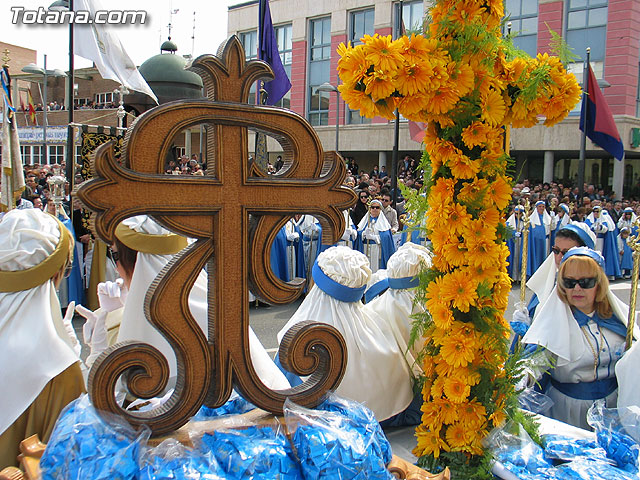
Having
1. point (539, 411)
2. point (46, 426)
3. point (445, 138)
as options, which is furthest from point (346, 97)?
point (539, 411)

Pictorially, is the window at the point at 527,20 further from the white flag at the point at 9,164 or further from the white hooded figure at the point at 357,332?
the white hooded figure at the point at 357,332

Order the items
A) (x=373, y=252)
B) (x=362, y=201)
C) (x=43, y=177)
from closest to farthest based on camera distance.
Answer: (x=373, y=252) < (x=362, y=201) < (x=43, y=177)

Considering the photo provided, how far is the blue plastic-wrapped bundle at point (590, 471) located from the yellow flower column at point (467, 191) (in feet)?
1.10

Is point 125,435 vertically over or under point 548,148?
under

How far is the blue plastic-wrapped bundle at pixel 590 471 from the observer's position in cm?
248

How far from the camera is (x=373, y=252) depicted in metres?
11.5

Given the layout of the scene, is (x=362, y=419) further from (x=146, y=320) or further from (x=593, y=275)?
(x=593, y=275)

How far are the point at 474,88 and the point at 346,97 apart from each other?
0.63 metres

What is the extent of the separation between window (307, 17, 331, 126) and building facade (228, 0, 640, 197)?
0.18 ft

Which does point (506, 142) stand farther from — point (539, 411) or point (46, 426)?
point (46, 426)

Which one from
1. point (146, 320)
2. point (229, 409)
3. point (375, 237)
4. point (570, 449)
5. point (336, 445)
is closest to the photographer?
point (336, 445)

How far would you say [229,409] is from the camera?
1.83m

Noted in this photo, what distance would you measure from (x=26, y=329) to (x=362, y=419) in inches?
48.3

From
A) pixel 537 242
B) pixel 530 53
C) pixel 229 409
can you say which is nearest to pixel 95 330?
pixel 229 409
